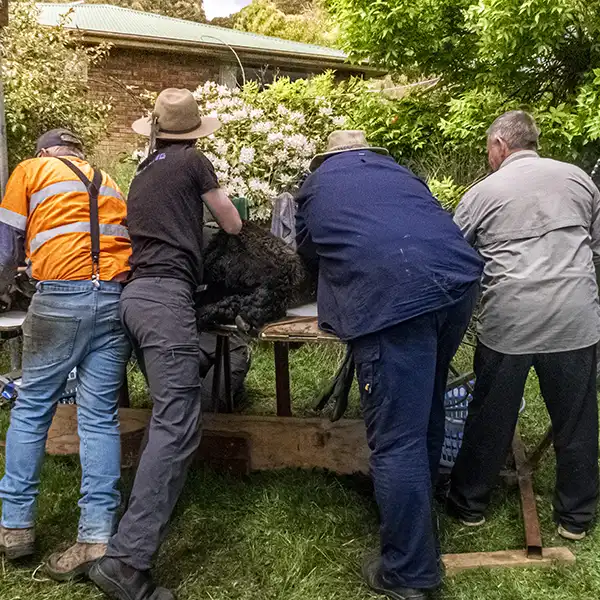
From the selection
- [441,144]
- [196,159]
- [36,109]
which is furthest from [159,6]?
[196,159]

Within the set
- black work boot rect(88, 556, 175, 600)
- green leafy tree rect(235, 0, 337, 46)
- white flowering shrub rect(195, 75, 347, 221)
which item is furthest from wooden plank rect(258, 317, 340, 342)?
green leafy tree rect(235, 0, 337, 46)

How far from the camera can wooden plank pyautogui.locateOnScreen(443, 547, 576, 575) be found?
297 centimetres

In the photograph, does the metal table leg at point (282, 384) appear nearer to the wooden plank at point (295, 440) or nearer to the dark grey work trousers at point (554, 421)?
the wooden plank at point (295, 440)

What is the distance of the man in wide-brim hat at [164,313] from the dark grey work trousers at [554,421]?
141 centimetres

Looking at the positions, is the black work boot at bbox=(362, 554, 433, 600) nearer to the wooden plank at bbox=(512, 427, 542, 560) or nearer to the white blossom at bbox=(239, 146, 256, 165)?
the wooden plank at bbox=(512, 427, 542, 560)

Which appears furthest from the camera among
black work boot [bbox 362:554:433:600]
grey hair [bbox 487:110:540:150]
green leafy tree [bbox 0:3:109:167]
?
green leafy tree [bbox 0:3:109:167]

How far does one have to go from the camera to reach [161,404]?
2.70 metres

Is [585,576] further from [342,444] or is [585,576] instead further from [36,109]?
[36,109]

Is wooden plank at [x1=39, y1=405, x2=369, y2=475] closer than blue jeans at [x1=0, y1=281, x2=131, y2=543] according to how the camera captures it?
No

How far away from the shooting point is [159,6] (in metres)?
27.6

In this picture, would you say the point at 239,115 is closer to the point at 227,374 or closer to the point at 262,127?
the point at 262,127

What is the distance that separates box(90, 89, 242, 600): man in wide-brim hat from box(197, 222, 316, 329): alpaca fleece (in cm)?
11

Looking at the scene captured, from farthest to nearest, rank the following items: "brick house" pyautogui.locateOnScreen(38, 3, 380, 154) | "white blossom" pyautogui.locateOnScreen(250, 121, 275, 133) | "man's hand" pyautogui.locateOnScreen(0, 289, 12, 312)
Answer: "brick house" pyautogui.locateOnScreen(38, 3, 380, 154), "white blossom" pyautogui.locateOnScreen(250, 121, 275, 133), "man's hand" pyautogui.locateOnScreen(0, 289, 12, 312)

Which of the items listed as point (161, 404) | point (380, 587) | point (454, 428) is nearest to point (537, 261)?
point (454, 428)
